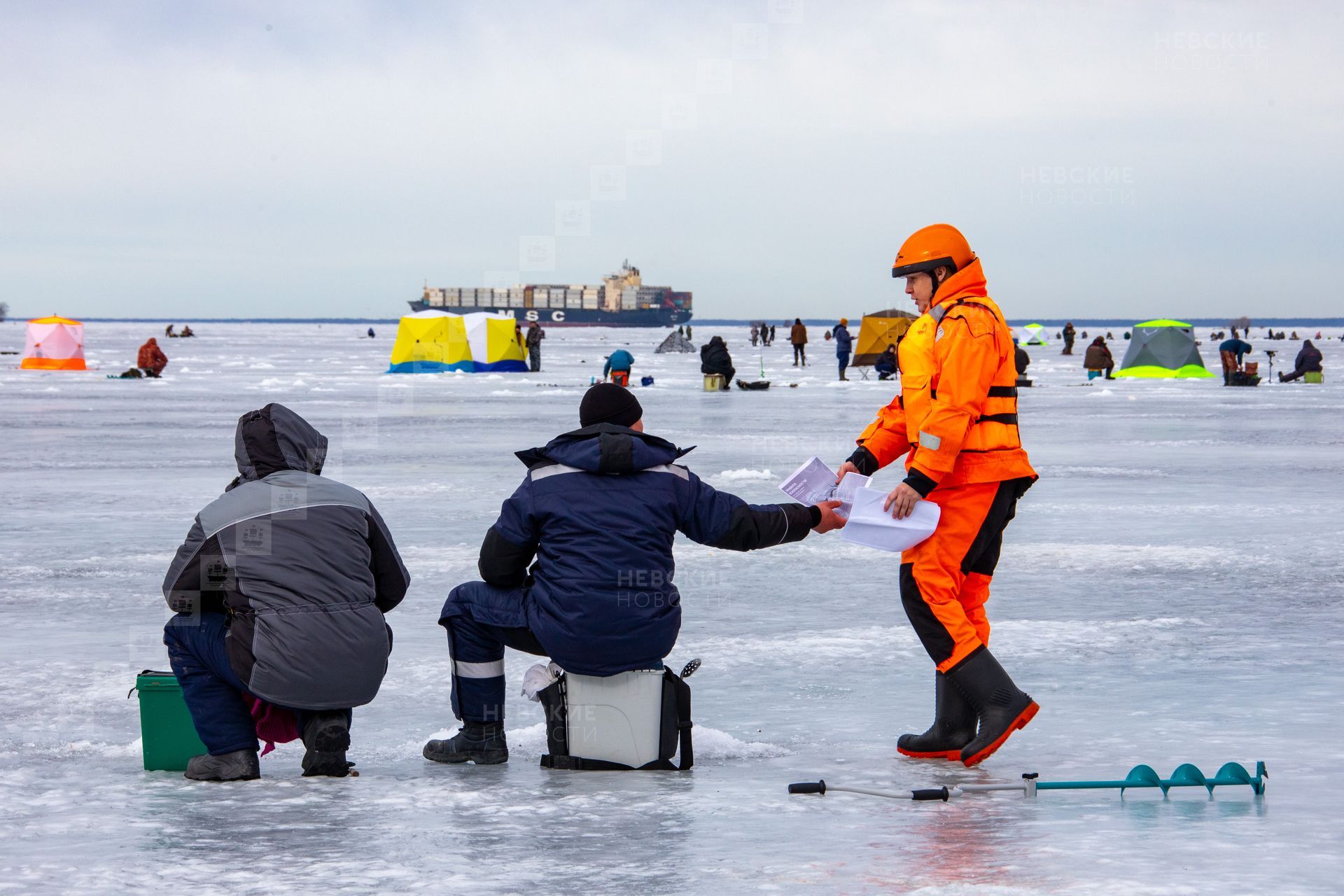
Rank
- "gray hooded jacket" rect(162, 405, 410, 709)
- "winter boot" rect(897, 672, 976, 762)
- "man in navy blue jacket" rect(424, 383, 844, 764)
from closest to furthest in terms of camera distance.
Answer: "gray hooded jacket" rect(162, 405, 410, 709), "man in navy blue jacket" rect(424, 383, 844, 764), "winter boot" rect(897, 672, 976, 762)

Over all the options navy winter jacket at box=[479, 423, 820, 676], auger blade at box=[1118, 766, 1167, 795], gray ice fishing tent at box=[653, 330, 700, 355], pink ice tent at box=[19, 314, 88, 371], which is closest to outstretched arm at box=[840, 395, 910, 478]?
navy winter jacket at box=[479, 423, 820, 676]

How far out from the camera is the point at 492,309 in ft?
598

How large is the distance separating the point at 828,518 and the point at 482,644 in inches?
42.6

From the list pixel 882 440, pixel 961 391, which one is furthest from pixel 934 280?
pixel 882 440

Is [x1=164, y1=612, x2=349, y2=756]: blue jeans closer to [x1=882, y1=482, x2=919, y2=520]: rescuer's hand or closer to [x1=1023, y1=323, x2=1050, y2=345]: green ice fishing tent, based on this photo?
[x1=882, y1=482, x2=919, y2=520]: rescuer's hand

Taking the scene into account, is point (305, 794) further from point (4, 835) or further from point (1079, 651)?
point (1079, 651)

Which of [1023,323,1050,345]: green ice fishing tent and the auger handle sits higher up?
[1023,323,1050,345]: green ice fishing tent

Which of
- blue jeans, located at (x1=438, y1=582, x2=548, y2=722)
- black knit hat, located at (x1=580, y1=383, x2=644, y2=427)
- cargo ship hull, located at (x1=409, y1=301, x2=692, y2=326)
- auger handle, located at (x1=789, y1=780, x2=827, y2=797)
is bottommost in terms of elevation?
auger handle, located at (x1=789, y1=780, x2=827, y2=797)

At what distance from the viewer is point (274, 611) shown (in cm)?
410

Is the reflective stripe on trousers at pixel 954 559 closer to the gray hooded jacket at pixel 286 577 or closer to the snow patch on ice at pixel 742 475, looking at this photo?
the gray hooded jacket at pixel 286 577

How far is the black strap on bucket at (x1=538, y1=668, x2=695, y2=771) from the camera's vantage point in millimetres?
4289

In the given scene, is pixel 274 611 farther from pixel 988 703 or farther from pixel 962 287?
pixel 962 287

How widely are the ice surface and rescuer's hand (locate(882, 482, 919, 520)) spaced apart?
2.35ft

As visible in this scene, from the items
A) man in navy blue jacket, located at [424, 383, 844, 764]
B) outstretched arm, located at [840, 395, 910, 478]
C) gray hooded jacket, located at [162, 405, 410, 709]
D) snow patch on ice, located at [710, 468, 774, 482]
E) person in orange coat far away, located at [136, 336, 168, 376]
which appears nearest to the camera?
gray hooded jacket, located at [162, 405, 410, 709]
